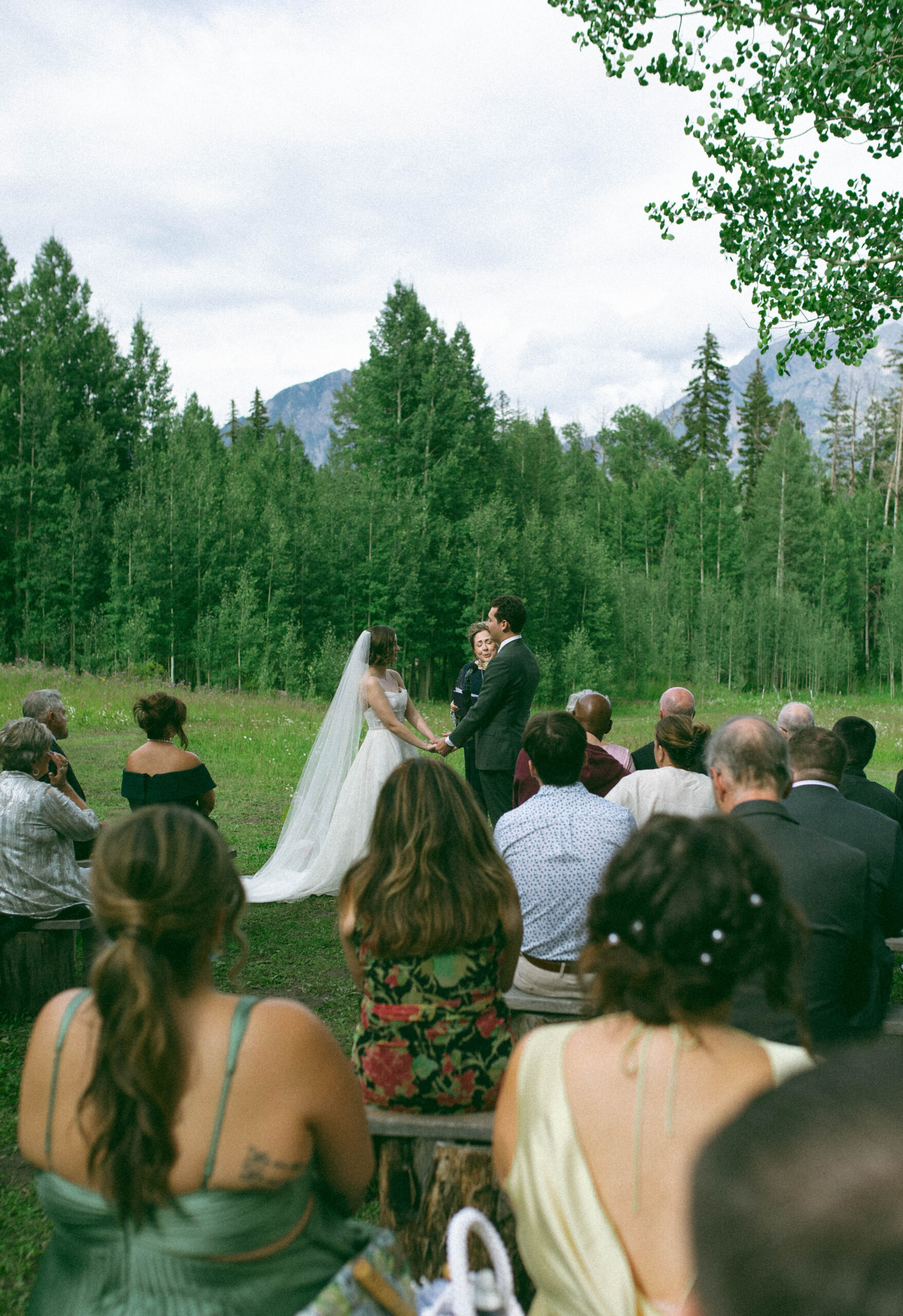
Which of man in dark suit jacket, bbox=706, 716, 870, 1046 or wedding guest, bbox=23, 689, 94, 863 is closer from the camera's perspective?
man in dark suit jacket, bbox=706, 716, 870, 1046

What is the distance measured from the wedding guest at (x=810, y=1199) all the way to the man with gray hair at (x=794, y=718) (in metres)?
5.20

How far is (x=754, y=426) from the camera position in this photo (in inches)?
2731

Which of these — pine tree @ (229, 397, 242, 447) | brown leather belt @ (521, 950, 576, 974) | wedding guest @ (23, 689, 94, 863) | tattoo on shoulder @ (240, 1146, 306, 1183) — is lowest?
brown leather belt @ (521, 950, 576, 974)

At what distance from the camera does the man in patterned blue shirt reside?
12.7 ft

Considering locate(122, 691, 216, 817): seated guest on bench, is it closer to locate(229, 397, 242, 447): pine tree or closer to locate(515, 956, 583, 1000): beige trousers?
locate(515, 956, 583, 1000): beige trousers

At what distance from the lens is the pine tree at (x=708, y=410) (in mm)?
65438

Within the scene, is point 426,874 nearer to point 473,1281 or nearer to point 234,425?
point 473,1281

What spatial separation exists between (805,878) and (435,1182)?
1552mm

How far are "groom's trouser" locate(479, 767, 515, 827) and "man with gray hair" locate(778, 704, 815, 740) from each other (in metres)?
2.32

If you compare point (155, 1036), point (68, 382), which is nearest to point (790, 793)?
point (155, 1036)

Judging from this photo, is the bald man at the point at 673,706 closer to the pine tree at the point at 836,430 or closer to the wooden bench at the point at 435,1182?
the wooden bench at the point at 435,1182

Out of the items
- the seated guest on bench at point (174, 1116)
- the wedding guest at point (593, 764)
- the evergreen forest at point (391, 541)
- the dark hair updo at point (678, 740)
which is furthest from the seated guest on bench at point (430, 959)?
the evergreen forest at point (391, 541)

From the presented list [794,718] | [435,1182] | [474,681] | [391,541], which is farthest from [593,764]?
[391,541]

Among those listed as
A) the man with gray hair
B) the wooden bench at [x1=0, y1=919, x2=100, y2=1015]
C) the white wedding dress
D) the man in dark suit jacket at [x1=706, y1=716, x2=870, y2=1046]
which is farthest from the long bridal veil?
the man in dark suit jacket at [x1=706, y1=716, x2=870, y2=1046]
